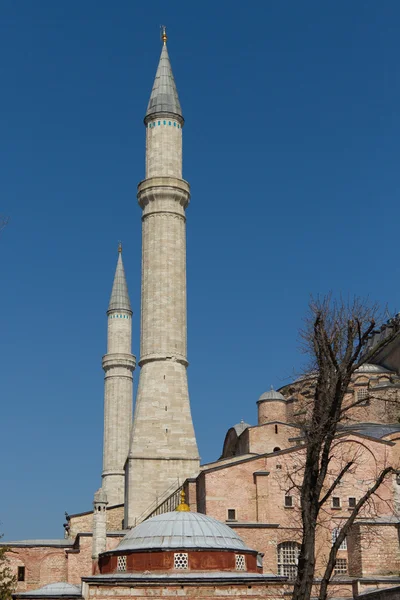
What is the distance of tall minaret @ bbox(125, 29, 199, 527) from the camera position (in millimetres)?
32250

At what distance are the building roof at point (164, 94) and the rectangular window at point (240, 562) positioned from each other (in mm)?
21008

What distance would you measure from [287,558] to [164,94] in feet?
63.3

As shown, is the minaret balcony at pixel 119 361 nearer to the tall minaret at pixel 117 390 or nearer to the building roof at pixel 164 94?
the tall minaret at pixel 117 390

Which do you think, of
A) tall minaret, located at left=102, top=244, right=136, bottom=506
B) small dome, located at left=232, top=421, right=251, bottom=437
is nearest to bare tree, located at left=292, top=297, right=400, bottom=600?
small dome, located at left=232, top=421, right=251, bottom=437

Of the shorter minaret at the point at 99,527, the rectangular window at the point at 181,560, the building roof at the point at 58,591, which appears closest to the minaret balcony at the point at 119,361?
the shorter minaret at the point at 99,527

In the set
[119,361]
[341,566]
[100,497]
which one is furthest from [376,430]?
[119,361]

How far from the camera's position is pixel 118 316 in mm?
47875

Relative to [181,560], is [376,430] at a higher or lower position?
higher

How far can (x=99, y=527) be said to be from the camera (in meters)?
25.7

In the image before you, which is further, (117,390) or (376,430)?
(117,390)

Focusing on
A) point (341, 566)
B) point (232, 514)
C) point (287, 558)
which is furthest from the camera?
point (232, 514)

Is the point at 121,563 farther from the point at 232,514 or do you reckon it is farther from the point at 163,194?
the point at 163,194

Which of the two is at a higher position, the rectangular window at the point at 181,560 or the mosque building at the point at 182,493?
the mosque building at the point at 182,493

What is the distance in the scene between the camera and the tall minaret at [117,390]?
45.3m
